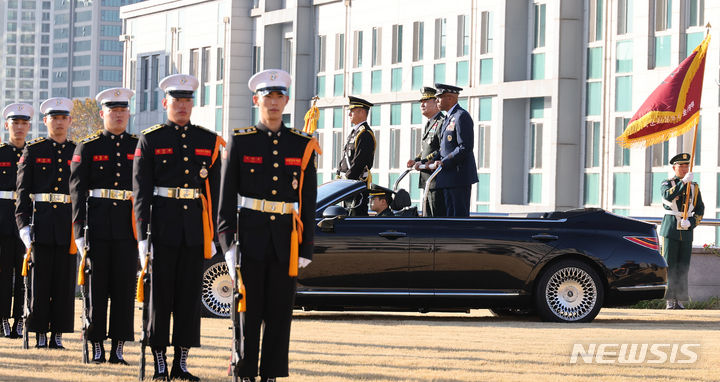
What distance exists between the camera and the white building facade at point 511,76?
1320 inches

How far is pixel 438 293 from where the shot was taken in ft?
48.3

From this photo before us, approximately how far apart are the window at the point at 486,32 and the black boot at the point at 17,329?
27925mm

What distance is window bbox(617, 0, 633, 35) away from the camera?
34.5m

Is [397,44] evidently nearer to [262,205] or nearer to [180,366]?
[180,366]

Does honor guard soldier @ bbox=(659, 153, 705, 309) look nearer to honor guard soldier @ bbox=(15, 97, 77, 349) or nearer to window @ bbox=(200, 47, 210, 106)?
honor guard soldier @ bbox=(15, 97, 77, 349)

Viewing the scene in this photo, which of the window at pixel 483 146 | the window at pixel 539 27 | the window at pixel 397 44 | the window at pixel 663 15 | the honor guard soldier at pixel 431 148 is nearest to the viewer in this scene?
the honor guard soldier at pixel 431 148

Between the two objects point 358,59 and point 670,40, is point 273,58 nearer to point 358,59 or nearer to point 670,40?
point 358,59

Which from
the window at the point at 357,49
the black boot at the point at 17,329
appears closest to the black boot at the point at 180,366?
the black boot at the point at 17,329

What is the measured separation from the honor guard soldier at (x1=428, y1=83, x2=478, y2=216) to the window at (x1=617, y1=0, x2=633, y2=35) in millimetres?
19491

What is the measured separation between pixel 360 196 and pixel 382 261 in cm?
95

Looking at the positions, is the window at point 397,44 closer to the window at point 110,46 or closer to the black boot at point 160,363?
the black boot at point 160,363

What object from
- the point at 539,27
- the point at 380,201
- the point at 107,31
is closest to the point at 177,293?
the point at 380,201

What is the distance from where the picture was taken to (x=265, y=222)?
337 inches

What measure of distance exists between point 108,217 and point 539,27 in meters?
28.8
